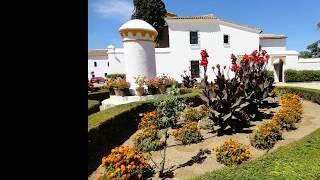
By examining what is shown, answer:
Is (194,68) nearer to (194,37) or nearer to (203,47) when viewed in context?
(203,47)

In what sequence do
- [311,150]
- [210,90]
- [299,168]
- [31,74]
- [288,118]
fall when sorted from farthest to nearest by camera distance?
[210,90]
[288,118]
[311,150]
[299,168]
[31,74]

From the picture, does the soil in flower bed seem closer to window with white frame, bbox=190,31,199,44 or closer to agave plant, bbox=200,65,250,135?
agave plant, bbox=200,65,250,135

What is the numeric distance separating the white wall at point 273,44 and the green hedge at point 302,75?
689 centimetres

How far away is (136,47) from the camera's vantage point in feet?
48.4

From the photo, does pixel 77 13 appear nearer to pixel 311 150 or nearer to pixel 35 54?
pixel 35 54

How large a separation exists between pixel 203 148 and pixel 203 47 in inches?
900

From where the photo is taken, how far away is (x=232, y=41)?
29.0 m

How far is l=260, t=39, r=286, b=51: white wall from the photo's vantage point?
113 ft

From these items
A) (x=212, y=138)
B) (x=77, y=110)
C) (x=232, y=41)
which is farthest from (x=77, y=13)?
(x=232, y=41)

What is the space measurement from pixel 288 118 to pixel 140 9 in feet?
104

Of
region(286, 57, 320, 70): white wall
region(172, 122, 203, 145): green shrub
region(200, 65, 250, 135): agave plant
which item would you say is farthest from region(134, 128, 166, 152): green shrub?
region(286, 57, 320, 70): white wall

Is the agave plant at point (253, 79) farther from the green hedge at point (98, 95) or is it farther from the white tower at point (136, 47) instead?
the green hedge at point (98, 95)

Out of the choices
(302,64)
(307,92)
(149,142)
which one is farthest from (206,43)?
(149,142)

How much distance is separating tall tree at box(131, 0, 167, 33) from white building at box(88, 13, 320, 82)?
7.85 m
